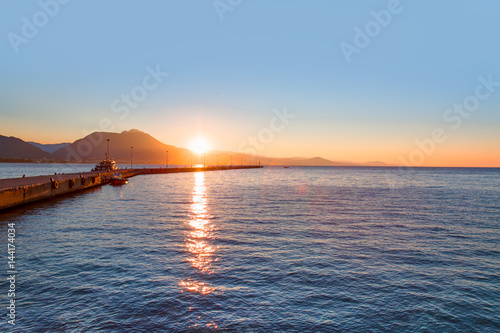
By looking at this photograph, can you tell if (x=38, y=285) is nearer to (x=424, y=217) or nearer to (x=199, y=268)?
(x=199, y=268)

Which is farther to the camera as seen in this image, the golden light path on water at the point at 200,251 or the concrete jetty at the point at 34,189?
the concrete jetty at the point at 34,189

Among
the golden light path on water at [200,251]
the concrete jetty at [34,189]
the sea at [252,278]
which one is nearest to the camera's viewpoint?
the sea at [252,278]

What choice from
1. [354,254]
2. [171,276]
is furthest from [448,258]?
[171,276]

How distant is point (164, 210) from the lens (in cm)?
3719

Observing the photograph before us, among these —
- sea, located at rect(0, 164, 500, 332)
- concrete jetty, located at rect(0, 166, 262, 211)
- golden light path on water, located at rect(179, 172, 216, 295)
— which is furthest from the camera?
Result: concrete jetty, located at rect(0, 166, 262, 211)

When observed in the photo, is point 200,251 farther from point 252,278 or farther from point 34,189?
point 34,189

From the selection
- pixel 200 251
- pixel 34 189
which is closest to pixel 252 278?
pixel 200 251

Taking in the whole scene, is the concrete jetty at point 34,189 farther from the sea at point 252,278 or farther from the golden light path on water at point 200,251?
the golden light path on water at point 200,251

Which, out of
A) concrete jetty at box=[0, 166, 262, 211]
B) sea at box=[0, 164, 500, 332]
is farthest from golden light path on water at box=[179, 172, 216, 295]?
concrete jetty at box=[0, 166, 262, 211]

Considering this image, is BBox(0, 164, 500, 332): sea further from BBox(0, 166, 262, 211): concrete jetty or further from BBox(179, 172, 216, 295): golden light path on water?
BBox(0, 166, 262, 211): concrete jetty

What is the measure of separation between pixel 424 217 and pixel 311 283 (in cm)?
2626

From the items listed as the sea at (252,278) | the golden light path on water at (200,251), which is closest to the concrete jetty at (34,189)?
the sea at (252,278)

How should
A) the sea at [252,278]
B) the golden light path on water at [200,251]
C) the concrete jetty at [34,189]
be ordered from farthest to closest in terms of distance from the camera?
1. the concrete jetty at [34,189]
2. the golden light path on water at [200,251]
3. the sea at [252,278]

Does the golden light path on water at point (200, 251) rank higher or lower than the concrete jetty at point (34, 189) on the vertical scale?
lower
